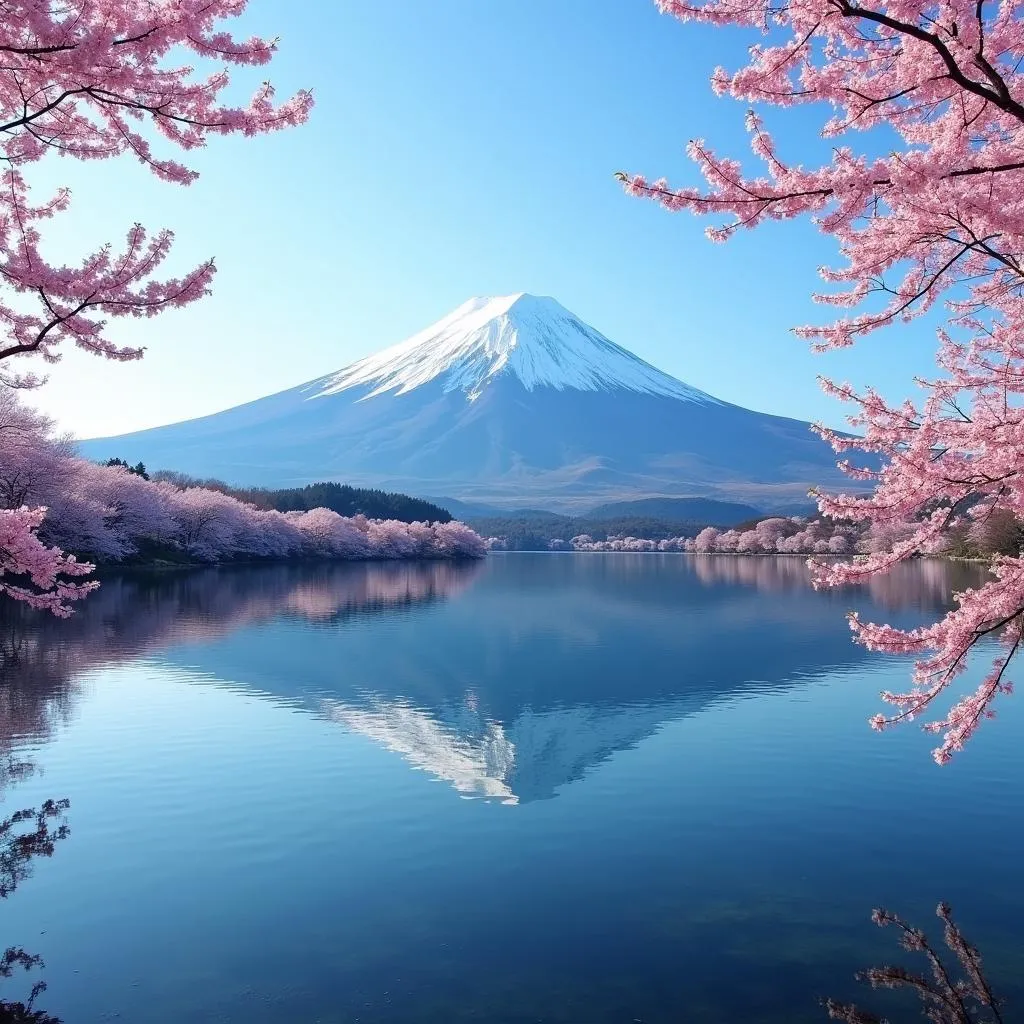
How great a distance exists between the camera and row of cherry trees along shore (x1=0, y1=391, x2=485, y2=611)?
3478 centimetres

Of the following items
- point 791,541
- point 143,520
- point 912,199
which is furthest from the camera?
point 791,541

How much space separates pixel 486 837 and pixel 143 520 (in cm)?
4395

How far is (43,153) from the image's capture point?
5363 millimetres

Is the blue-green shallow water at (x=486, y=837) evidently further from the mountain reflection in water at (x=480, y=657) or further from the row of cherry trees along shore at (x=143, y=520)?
the row of cherry trees along shore at (x=143, y=520)

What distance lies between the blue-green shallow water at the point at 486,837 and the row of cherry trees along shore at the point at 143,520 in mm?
2526

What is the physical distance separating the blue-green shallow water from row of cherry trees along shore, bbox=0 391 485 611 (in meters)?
2.53

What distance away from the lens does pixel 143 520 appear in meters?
46.2

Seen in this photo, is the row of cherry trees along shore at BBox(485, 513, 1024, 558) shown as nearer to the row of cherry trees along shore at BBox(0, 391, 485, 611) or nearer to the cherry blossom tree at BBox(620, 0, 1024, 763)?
the row of cherry trees along shore at BBox(0, 391, 485, 611)

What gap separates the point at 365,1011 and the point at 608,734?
6849 millimetres

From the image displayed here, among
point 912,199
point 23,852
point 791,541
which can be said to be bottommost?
point 23,852

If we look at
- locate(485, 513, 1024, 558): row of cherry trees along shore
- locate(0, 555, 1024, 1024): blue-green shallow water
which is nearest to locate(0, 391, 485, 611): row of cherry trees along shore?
locate(0, 555, 1024, 1024): blue-green shallow water

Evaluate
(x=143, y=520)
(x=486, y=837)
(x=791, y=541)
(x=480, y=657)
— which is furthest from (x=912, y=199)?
(x=791, y=541)

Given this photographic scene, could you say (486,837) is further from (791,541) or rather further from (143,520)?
(791,541)

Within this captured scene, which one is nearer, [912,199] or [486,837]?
[912,199]
